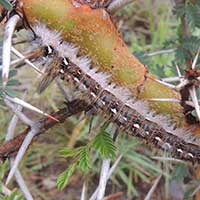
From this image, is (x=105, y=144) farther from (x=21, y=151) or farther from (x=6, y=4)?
(x=6, y=4)

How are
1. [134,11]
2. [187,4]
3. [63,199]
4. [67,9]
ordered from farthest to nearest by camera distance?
[134,11]
[63,199]
[187,4]
[67,9]

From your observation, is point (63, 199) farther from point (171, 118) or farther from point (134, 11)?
point (171, 118)

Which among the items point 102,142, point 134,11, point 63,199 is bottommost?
point 63,199

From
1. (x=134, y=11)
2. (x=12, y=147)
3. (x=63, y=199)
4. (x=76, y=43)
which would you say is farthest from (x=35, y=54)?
(x=134, y=11)

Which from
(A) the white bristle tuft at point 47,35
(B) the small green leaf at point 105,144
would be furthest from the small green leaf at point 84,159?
(A) the white bristle tuft at point 47,35

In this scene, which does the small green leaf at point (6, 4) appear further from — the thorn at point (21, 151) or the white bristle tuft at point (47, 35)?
the thorn at point (21, 151)

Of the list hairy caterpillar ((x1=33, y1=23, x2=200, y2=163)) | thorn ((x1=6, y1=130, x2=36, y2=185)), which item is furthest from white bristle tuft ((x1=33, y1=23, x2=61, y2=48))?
thorn ((x1=6, y1=130, x2=36, y2=185))

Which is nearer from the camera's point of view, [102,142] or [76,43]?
[76,43]
